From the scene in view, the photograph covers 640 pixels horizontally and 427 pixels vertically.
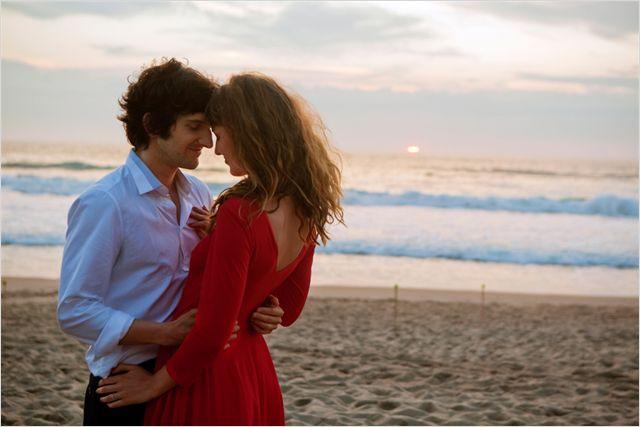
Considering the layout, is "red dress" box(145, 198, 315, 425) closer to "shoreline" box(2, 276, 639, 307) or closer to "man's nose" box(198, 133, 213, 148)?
"man's nose" box(198, 133, 213, 148)

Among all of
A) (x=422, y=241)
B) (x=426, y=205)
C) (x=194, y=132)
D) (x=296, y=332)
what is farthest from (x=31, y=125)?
(x=194, y=132)

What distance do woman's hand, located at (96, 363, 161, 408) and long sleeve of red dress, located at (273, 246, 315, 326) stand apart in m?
0.55

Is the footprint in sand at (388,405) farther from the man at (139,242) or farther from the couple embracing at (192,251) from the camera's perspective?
the man at (139,242)

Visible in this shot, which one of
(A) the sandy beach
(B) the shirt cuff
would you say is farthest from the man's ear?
(A) the sandy beach

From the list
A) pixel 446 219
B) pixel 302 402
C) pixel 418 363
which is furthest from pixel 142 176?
pixel 446 219

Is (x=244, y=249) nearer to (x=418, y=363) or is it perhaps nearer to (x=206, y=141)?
(x=206, y=141)

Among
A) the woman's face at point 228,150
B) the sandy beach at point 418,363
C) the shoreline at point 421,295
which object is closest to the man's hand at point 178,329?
the woman's face at point 228,150

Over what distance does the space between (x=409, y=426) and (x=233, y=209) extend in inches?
150

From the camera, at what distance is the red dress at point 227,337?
224 cm

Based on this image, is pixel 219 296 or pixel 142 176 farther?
pixel 142 176

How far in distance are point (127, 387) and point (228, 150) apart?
81 cm

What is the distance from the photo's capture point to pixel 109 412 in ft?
8.25

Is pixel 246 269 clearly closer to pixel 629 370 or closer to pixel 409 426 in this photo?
pixel 409 426

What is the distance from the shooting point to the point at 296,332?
29.6ft
